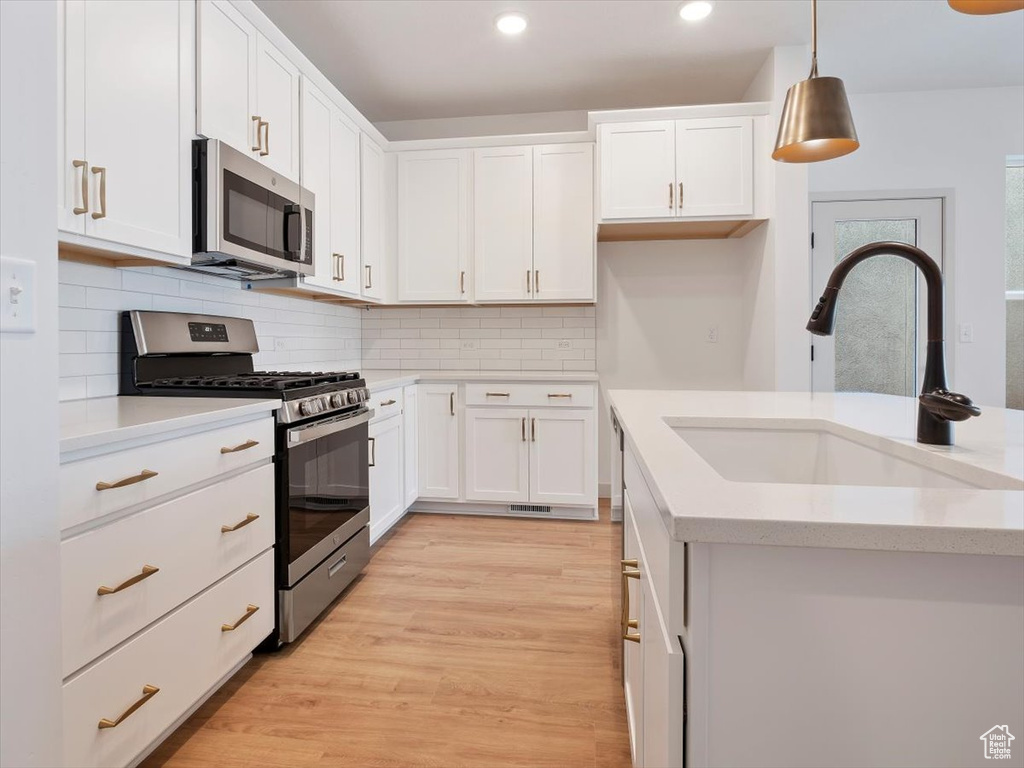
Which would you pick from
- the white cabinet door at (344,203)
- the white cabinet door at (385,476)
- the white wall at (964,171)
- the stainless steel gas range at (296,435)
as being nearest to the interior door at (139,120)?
the stainless steel gas range at (296,435)

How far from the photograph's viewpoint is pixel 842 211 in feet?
12.7

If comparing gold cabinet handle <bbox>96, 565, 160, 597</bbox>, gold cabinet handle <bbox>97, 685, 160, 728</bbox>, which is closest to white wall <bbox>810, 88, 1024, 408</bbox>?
gold cabinet handle <bbox>96, 565, 160, 597</bbox>

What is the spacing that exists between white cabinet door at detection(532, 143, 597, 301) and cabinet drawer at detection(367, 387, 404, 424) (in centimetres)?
110

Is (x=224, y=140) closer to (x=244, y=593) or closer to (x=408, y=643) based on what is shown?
(x=244, y=593)

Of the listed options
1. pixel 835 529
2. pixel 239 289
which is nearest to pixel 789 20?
pixel 239 289

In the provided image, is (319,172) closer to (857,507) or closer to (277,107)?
(277,107)

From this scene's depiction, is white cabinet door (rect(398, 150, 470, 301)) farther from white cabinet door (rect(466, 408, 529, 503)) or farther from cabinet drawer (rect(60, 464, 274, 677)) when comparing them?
cabinet drawer (rect(60, 464, 274, 677))

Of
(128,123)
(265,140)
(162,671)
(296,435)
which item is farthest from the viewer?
(265,140)

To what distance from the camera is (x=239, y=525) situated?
5.70 ft

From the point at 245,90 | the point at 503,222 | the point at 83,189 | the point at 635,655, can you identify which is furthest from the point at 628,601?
the point at 503,222

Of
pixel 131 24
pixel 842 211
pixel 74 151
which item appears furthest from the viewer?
pixel 842 211

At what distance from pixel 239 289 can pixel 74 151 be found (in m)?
1.24

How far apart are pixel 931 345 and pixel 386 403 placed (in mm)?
2566

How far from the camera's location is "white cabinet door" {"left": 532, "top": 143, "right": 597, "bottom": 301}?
143 inches
